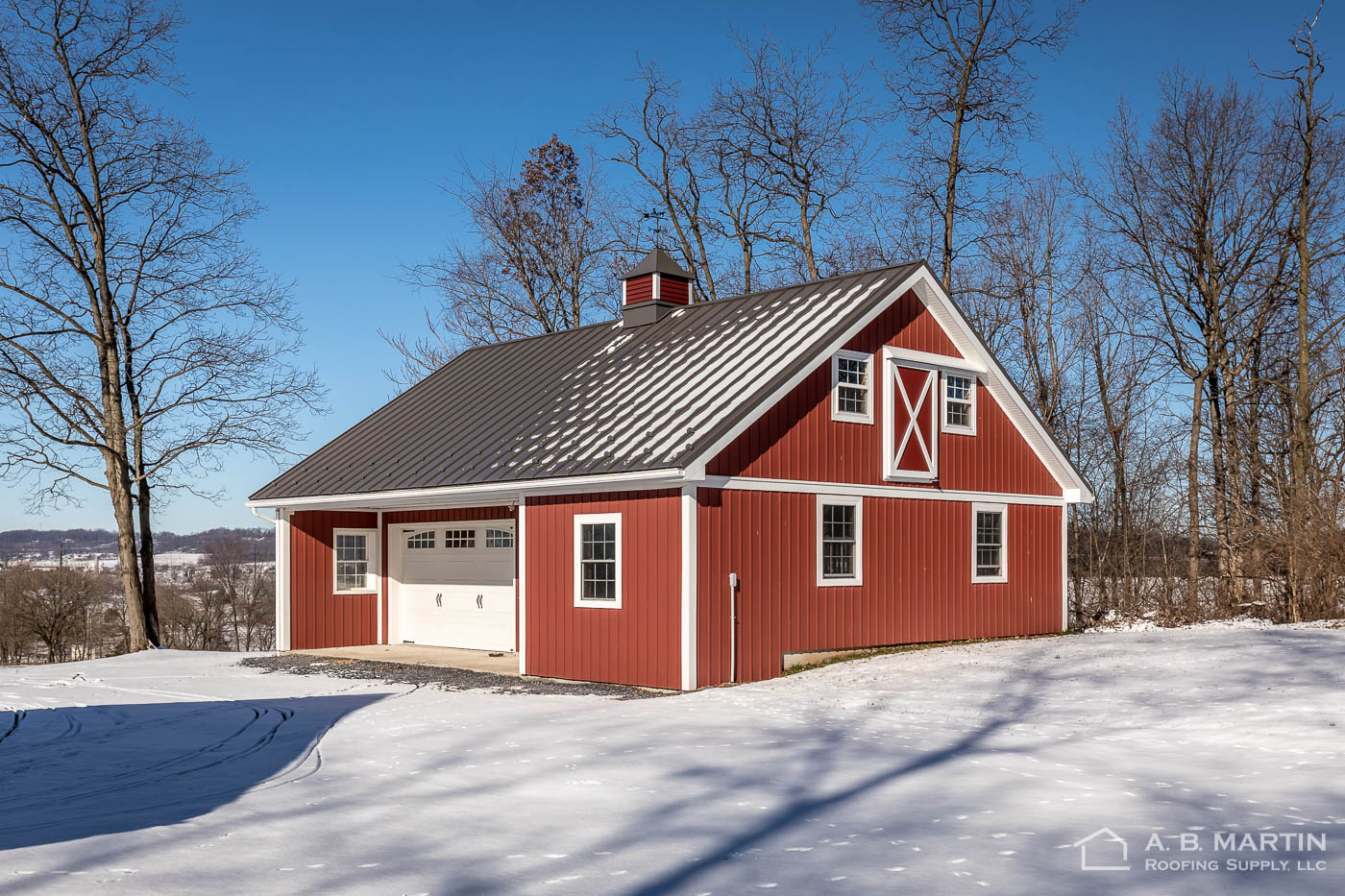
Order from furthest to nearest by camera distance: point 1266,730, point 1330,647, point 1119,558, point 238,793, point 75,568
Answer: point 75,568
point 1119,558
point 1330,647
point 1266,730
point 238,793

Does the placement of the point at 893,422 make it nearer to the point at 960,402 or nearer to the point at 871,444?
the point at 871,444

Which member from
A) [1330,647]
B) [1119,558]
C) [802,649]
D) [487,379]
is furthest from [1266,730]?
[1119,558]

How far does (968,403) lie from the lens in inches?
802

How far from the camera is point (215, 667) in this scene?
2091 cm

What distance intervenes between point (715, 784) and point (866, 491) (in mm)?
9411

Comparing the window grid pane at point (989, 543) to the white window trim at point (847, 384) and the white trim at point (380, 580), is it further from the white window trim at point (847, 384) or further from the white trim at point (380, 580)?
the white trim at point (380, 580)

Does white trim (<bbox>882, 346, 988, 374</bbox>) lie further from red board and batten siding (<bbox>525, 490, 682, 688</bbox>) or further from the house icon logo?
the house icon logo

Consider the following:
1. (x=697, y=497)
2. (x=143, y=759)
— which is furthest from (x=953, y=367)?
(x=143, y=759)

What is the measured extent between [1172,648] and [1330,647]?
194 centimetres

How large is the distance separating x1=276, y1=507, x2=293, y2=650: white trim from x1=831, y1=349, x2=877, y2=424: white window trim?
1100cm

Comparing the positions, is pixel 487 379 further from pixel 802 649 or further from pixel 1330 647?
pixel 1330 647

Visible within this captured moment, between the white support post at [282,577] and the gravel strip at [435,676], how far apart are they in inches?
18.0

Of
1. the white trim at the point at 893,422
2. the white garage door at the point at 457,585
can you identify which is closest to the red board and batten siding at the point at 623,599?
the white garage door at the point at 457,585

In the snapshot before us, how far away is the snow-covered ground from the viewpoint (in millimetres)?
6977
